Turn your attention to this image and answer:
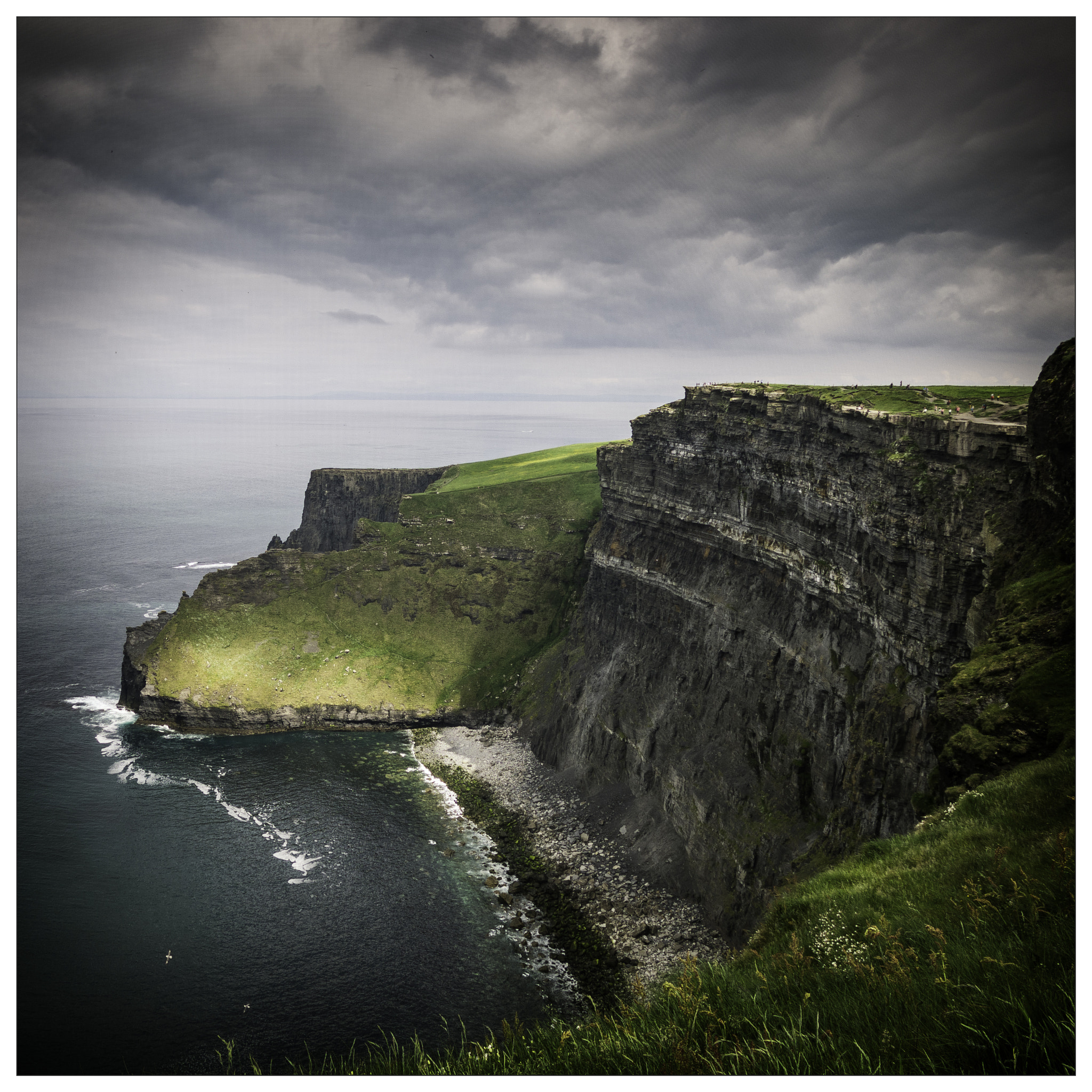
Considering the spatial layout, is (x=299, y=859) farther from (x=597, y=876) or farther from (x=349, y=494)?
(x=349, y=494)

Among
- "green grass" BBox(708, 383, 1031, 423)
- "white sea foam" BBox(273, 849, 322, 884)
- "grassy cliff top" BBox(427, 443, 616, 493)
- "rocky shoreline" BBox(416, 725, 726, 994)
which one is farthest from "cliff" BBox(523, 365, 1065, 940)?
"grassy cliff top" BBox(427, 443, 616, 493)

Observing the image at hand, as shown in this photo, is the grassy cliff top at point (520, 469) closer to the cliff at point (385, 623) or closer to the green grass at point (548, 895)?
the cliff at point (385, 623)

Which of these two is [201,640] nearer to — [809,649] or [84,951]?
Result: [84,951]

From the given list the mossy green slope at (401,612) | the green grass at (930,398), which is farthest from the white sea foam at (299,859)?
the green grass at (930,398)

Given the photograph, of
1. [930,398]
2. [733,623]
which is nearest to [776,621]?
[733,623]

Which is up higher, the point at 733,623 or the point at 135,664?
the point at 733,623
